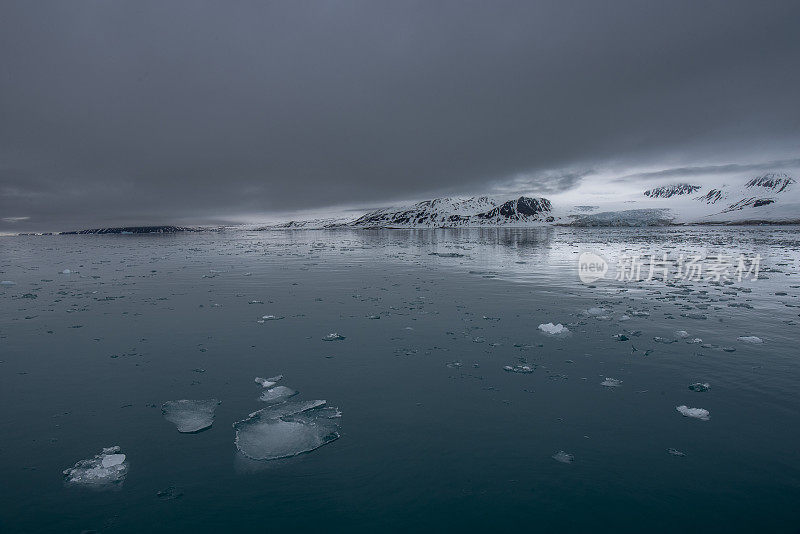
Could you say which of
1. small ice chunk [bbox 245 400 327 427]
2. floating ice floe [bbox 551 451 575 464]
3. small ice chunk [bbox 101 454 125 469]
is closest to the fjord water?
floating ice floe [bbox 551 451 575 464]

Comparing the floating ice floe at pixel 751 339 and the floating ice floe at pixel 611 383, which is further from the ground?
the floating ice floe at pixel 751 339

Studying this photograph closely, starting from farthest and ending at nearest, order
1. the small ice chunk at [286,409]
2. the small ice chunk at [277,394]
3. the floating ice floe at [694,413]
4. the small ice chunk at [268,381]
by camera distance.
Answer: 1. the small ice chunk at [268,381]
2. the small ice chunk at [277,394]
3. the small ice chunk at [286,409]
4. the floating ice floe at [694,413]

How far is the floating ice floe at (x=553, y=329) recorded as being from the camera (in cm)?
974

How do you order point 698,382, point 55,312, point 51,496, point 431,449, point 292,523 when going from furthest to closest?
point 55,312, point 698,382, point 431,449, point 51,496, point 292,523

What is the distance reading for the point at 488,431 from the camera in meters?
5.36

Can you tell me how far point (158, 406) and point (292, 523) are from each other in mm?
3701

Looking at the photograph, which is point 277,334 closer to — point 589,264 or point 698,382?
point 698,382

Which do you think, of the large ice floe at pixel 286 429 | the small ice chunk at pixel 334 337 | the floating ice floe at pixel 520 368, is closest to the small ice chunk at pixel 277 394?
the large ice floe at pixel 286 429

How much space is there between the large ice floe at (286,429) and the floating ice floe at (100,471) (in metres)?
1.28

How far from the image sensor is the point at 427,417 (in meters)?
5.78

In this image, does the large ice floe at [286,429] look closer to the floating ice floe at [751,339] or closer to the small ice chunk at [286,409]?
the small ice chunk at [286,409]


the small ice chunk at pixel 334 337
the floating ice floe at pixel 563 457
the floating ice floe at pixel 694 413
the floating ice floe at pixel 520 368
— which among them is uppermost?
the small ice chunk at pixel 334 337

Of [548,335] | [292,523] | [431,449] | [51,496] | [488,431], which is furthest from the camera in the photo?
[548,335]

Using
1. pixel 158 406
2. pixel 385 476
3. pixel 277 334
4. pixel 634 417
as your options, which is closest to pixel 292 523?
pixel 385 476
